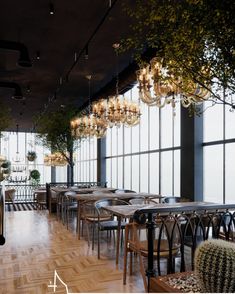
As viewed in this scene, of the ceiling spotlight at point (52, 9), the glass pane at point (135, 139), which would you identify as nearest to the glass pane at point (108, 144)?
the glass pane at point (135, 139)

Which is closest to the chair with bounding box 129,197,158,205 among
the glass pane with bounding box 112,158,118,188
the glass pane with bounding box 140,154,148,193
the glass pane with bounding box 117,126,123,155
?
the glass pane with bounding box 140,154,148,193

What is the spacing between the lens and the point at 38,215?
8492mm

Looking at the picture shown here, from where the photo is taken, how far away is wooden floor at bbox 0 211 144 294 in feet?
10.5

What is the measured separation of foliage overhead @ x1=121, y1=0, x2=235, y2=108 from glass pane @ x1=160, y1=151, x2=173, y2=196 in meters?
4.67

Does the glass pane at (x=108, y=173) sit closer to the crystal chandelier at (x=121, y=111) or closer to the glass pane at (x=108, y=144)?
the glass pane at (x=108, y=144)

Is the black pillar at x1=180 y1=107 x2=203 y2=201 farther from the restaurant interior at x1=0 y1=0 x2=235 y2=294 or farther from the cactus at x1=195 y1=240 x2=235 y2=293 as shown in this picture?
the cactus at x1=195 y1=240 x2=235 y2=293

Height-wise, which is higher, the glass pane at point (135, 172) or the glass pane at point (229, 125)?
the glass pane at point (229, 125)

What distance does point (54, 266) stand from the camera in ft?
12.6

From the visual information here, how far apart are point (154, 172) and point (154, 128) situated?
3.59ft

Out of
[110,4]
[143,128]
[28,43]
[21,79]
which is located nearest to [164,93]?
[110,4]

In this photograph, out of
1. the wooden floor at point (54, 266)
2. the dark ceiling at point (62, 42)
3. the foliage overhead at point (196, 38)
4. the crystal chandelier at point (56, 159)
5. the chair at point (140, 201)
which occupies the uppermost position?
the dark ceiling at point (62, 42)

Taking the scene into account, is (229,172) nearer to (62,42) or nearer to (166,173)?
(166,173)

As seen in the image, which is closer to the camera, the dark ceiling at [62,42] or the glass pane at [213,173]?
the dark ceiling at [62,42]

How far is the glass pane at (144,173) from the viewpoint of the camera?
7676 mm
